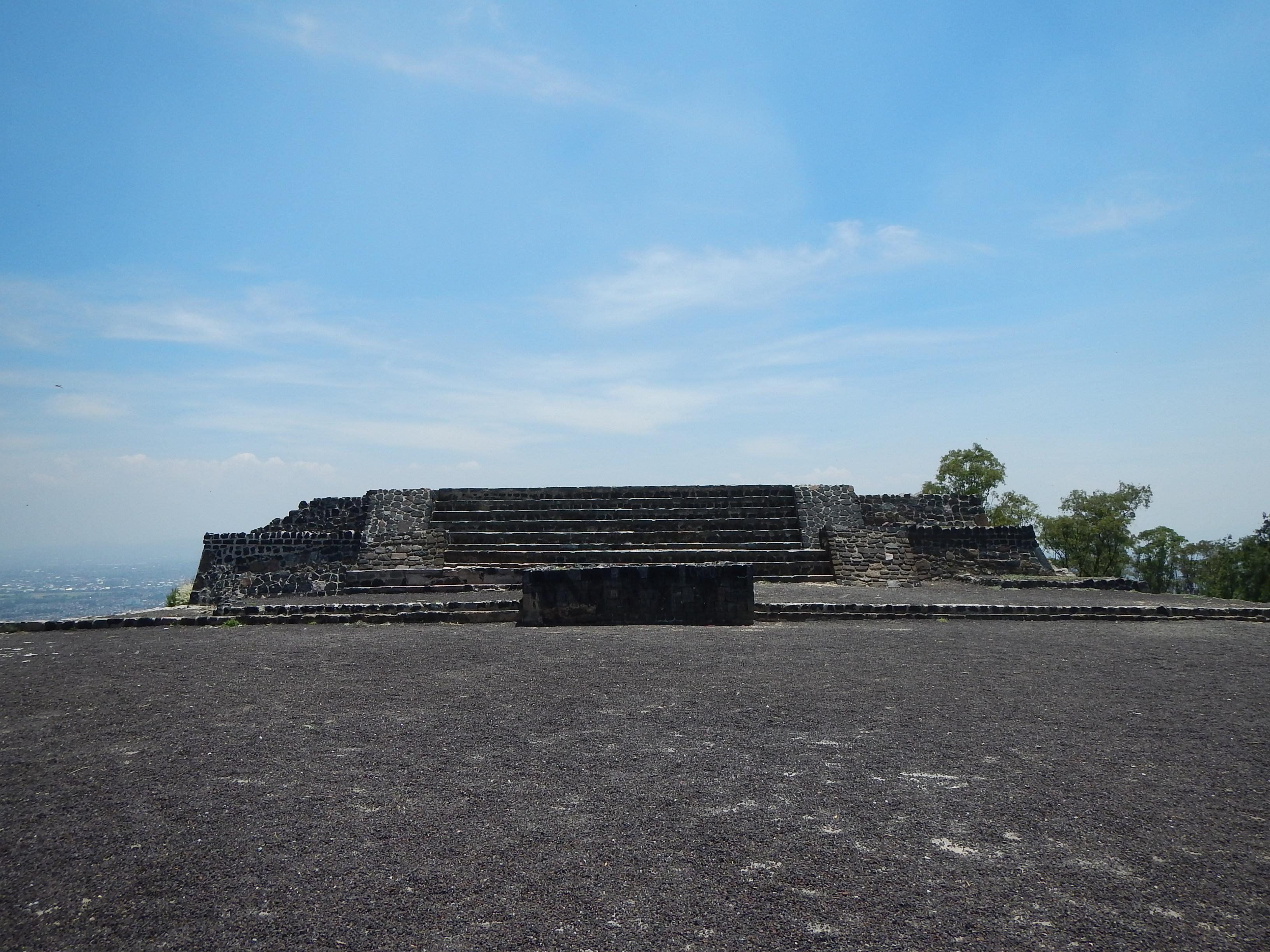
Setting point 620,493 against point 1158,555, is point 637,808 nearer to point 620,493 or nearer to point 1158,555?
point 620,493

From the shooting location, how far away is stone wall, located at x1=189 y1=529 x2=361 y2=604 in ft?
51.5

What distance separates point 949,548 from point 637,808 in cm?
1459

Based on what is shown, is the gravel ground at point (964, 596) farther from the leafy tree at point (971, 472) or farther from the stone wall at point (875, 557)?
the leafy tree at point (971, 472)

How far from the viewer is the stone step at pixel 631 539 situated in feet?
55.8

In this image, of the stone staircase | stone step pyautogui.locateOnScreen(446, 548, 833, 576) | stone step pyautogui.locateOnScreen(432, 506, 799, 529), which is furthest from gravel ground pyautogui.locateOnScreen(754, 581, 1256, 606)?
stone step pyautogui.locateOnScreen(432, 506, 799, 529)

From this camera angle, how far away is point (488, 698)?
6090mm

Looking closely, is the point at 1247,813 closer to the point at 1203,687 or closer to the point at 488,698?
the point at 1203,687

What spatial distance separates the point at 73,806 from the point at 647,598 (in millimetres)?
7094

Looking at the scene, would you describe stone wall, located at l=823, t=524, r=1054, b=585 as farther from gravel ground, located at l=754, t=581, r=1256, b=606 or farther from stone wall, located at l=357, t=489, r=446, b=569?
stone wall, located at l=357, t=489, r=446, b=569

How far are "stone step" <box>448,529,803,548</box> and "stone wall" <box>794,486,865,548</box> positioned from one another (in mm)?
328

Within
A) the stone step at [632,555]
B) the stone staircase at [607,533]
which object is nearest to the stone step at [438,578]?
the stone staircase at [607,533]

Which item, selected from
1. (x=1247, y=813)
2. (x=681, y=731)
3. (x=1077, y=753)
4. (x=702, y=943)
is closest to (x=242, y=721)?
(x=681, y=731)

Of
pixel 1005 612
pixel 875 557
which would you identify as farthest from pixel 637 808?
pixel 875 557

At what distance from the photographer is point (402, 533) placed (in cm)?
1708
